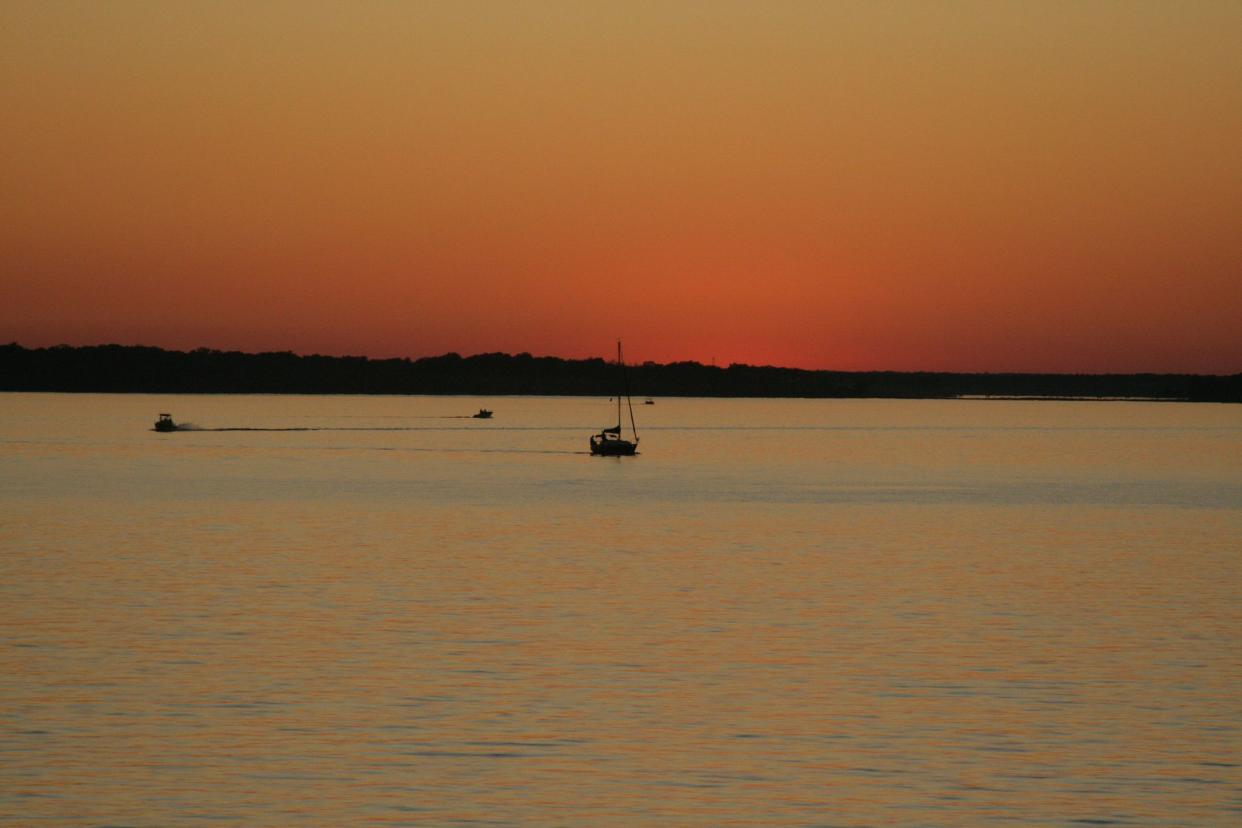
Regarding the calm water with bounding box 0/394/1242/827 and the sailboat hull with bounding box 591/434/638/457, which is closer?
the calm water with bounding box 0/394/1242/827

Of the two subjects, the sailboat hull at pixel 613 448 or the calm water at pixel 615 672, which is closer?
the calm water at pixel 615 672

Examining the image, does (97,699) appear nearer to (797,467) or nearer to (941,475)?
(941,475)

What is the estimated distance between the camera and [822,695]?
3162 centimetres

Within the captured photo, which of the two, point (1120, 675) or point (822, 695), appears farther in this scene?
point (1120, 675)

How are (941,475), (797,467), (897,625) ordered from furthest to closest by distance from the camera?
(797,467) → (941,475) → (897,625)

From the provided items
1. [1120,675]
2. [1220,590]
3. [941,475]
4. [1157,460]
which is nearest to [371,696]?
[1120,675]

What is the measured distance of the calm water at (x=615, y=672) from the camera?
23797mm

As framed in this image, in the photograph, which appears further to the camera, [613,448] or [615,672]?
[613,448]

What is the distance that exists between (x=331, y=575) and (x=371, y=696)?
22.5 metres

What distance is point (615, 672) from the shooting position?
3403 cm

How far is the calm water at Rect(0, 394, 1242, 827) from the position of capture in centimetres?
2380

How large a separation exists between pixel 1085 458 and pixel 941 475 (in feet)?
157

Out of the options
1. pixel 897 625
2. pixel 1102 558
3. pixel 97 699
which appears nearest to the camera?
pixel 97 699

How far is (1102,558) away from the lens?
206 feet
